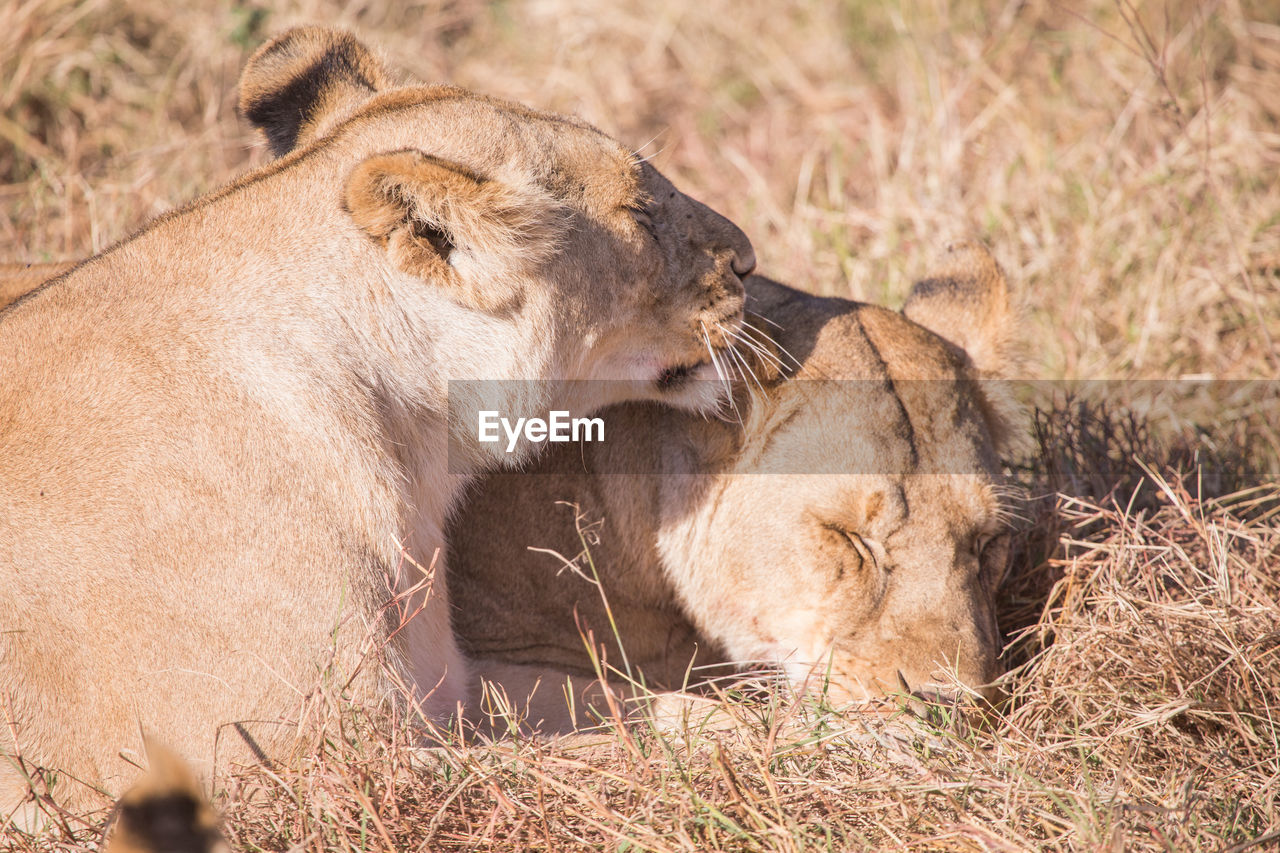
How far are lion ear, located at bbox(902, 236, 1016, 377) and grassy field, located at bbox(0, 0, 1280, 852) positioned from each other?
2.00 feet

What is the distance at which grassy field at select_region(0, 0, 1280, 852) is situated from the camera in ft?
8.44

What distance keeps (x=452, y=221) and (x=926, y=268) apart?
2.96 metres

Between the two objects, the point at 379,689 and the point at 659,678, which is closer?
the point at 379,689

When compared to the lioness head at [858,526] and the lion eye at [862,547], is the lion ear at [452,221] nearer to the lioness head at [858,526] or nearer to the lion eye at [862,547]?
the lioness head at [858,526]

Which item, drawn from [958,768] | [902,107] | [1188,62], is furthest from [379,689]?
[1188,62]

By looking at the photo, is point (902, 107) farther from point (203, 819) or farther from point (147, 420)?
point (203, 819)

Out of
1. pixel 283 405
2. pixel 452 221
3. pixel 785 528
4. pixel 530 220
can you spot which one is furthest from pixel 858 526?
pixel 283 405

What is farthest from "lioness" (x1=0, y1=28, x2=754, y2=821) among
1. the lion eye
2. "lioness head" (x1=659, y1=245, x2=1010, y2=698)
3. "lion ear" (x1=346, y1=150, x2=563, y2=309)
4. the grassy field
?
the lion eye

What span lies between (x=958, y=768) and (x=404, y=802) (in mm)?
1319

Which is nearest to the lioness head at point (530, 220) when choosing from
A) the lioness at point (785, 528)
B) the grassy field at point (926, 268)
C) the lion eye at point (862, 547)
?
the lioness at point (785, 528)

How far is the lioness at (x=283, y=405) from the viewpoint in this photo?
2.61 metres

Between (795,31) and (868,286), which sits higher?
(795,31)

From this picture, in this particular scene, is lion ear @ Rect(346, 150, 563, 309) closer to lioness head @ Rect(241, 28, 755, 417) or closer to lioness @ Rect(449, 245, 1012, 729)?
lioness head @ Rect(241, 28, 755, 417)

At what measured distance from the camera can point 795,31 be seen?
25.5ft
